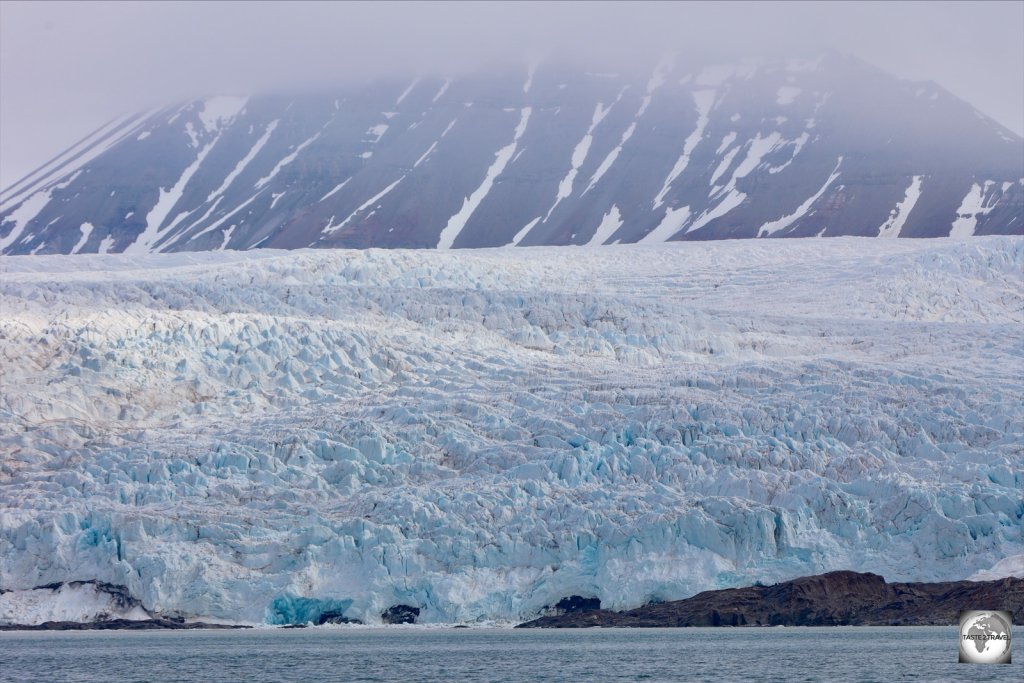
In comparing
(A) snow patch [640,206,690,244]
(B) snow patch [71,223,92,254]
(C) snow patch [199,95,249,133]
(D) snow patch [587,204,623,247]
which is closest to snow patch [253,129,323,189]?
(C) snow patch [199,95,249,133]

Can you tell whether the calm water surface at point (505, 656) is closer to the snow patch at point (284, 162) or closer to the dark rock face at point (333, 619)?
the dark rock face at point (333, 619)

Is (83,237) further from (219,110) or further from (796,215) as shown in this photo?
(796,215)

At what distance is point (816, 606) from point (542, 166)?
73.8 m

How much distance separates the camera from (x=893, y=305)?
52.2 m

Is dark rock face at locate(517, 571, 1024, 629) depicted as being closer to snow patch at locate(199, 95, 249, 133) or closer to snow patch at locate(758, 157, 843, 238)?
snow patch at locate(758, 157, 843, 238)

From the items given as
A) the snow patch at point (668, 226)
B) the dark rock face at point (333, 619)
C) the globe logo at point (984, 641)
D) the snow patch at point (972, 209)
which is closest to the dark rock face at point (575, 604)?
the dark rock face at point (333, 619)

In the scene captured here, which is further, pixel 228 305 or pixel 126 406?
pixel 228 305

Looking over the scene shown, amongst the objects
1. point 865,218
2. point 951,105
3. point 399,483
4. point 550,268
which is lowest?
point 399,483

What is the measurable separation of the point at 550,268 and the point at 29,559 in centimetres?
2552

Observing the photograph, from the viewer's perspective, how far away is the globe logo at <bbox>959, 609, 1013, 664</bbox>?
98.8 ft

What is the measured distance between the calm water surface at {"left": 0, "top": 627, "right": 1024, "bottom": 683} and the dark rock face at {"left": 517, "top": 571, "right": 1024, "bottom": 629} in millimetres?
345

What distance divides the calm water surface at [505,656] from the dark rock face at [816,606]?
0.34m

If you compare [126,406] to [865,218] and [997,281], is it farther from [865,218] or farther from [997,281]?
[865,218]

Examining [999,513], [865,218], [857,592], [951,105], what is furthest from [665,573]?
[951,105]
